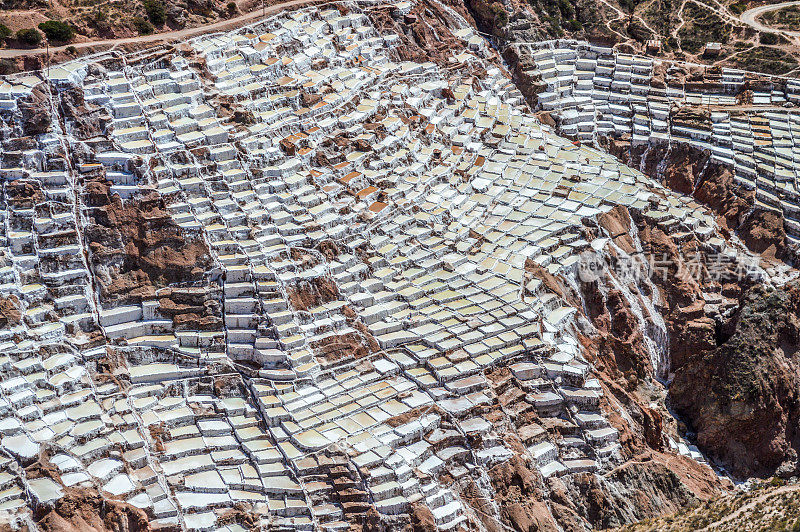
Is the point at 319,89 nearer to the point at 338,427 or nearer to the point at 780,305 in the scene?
the point at 338,427

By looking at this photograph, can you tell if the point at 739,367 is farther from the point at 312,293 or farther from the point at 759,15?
the point at 759,15

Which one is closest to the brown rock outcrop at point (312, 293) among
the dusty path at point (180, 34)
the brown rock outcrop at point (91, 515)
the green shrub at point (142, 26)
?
the brown rock outcrop at point (91, 515)

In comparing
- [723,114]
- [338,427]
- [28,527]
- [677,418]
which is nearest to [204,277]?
[338,427]

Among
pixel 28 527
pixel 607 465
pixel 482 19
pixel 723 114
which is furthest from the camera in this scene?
pixel 482 19

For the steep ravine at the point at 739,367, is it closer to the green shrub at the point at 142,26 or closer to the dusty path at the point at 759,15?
the dusty path at the point at 759,15

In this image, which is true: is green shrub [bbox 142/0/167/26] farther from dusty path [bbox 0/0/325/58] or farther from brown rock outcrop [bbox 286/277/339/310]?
brown rock outcrop [bbox 286/277/339/310]

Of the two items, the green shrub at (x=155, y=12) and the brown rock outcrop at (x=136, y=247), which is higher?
the green shrub at (x=155, y=12)
